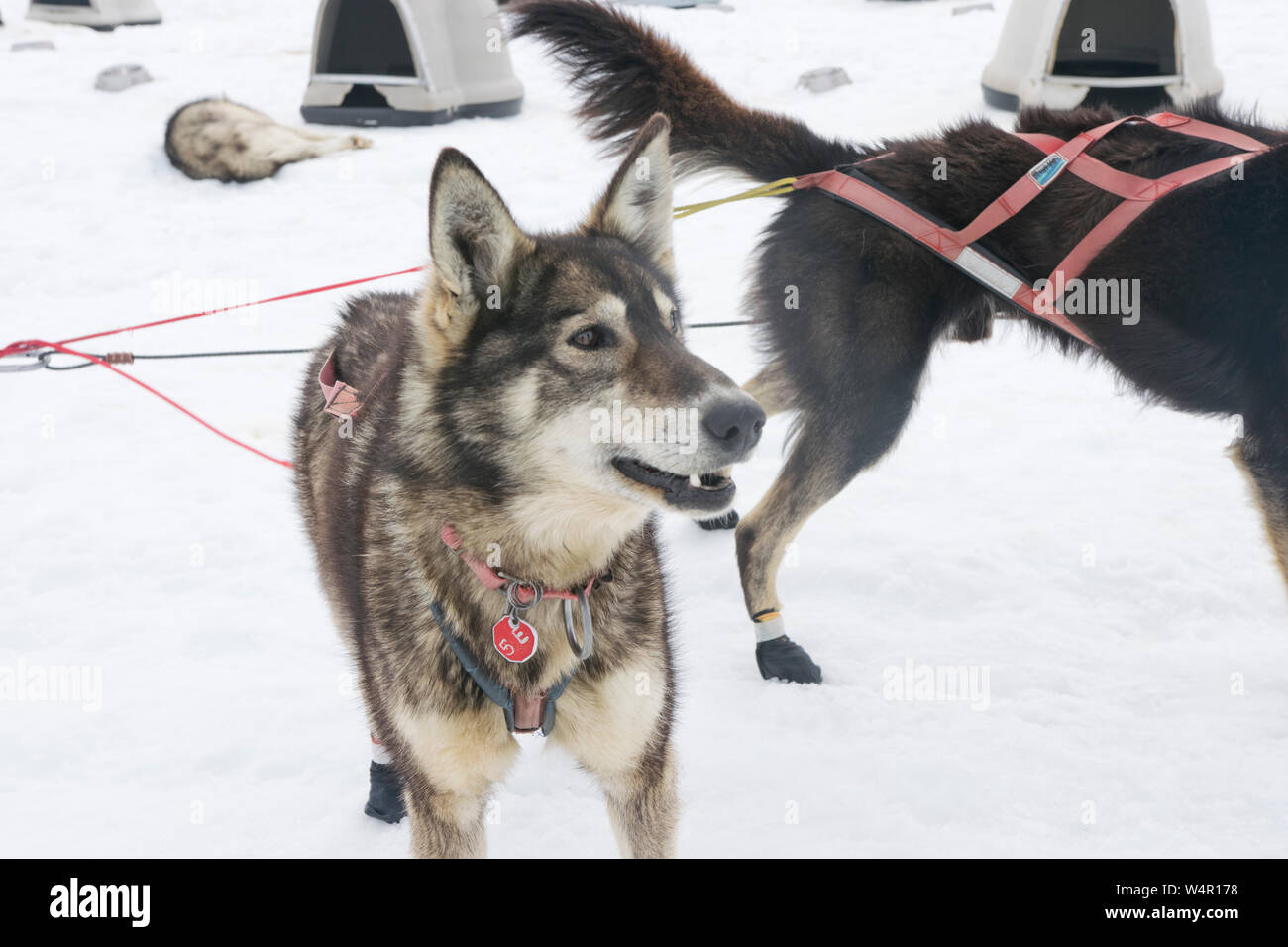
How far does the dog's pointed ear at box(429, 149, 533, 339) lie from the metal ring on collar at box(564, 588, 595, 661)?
55 centimetres

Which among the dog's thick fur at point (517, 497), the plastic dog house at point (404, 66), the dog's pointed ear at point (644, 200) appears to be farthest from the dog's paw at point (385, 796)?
the plastic dog house at point (404, 66)

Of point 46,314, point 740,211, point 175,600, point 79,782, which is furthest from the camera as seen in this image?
point 740,211

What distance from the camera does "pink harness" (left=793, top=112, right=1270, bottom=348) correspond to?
9.29ft

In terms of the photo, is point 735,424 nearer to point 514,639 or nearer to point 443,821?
point 514,639

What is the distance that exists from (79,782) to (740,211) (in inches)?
212

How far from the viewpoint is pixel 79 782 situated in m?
2.78

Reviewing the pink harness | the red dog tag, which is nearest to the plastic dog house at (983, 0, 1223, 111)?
the pink harness

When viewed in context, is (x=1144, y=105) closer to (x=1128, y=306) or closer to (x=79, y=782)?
(x=1128, y=306)

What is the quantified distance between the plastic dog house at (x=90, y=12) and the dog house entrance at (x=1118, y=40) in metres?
9.71

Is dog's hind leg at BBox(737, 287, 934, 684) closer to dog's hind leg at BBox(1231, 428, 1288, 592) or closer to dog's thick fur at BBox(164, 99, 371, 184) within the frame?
dog's hind leg at BBox(1231, 428, 1288, 592)

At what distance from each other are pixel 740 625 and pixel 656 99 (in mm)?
1698

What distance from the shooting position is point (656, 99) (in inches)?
124

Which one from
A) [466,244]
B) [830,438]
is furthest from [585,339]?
[830,438]

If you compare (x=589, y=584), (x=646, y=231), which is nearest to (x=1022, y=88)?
(x=646, y=231)
